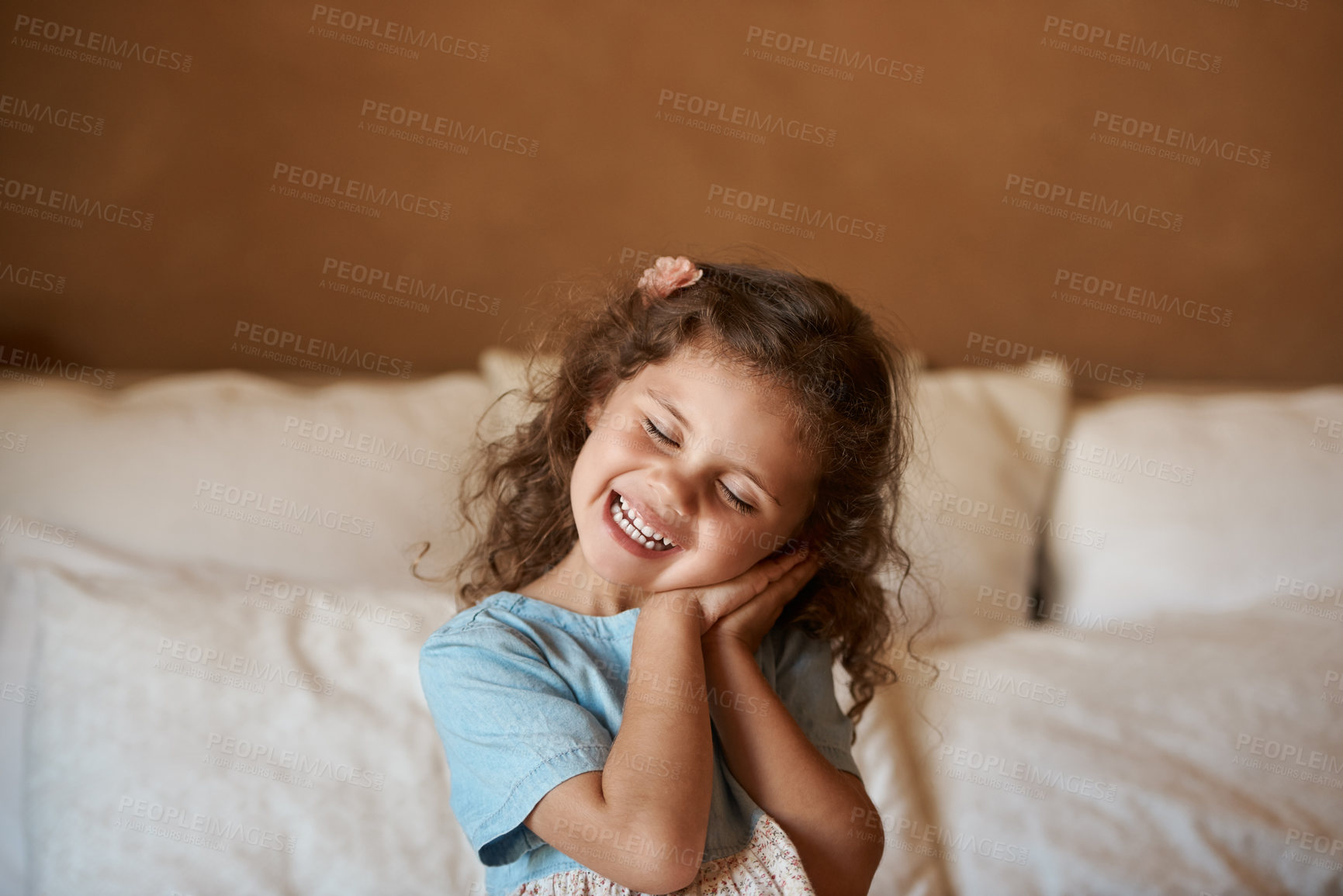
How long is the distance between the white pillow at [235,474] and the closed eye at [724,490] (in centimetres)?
89

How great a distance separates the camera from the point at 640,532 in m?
0.99

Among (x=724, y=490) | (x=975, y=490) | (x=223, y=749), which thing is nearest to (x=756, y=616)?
(x=724, y=490)

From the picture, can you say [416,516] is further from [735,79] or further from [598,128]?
[735,79]

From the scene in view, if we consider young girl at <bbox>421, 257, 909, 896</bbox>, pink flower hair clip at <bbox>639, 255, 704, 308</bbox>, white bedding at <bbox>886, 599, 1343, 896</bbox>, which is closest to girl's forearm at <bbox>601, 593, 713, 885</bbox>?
young girl at <bbox>421, 257, 909, 896</bbox>

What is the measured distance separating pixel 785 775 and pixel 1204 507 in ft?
5.06

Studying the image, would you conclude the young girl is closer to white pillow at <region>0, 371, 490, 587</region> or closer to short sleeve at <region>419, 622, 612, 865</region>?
short sleeve at <region>419, 622, 612, 865</region>

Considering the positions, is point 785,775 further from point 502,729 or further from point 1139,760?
point 1139,760

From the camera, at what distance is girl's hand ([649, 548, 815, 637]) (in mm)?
998

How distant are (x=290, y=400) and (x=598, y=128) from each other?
104cm

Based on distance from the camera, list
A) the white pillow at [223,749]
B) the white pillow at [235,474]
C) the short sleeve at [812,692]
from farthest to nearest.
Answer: the white pillow at [235,474] → the white pillow at [223,749] → the short sleeve at [812,692]

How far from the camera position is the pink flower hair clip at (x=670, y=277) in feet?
3.66

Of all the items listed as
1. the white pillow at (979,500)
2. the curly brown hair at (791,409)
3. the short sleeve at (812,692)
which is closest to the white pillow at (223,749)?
the curly brown hair at (791,409)

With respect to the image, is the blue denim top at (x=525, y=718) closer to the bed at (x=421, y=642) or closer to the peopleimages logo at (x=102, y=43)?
the bed at (x=421, y=642)

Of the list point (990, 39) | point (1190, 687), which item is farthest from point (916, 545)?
point (990, 39)
